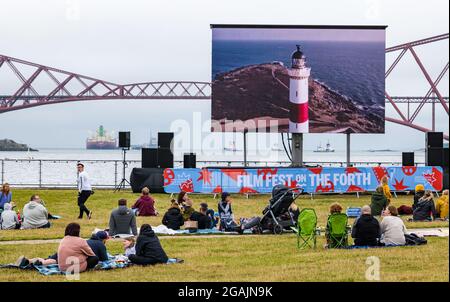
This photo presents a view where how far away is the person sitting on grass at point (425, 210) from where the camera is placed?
20953mm

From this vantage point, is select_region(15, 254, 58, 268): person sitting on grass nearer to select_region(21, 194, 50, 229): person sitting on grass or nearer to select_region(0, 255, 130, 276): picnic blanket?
select_region(0, 255, 130, 276): picnic blanket

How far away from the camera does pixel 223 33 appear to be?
33500mm

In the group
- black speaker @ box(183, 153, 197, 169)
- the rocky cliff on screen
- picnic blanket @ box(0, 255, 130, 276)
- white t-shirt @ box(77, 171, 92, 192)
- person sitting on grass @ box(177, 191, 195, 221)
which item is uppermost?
the rocky cliff on screen

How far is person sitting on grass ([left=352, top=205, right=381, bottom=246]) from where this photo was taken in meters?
15.3

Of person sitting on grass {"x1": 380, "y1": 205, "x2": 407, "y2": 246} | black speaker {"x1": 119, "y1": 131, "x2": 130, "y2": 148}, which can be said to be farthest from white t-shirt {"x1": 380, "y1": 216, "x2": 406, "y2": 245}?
black speaker {"x1": 119, "y1": 131, "x2": 130, "y2": 148}

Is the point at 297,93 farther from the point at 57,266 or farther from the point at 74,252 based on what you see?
the point at 74,252

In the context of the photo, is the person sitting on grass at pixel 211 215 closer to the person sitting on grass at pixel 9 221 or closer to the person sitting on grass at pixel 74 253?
the person sitting on grass at pixel 9 221

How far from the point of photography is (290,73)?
1339 inches

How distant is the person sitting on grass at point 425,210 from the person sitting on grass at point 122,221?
7947mm

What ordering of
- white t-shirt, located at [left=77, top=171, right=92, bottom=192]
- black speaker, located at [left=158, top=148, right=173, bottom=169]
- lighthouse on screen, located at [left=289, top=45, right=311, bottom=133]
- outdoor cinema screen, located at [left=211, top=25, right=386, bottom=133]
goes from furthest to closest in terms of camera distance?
lighthouse on screen, located at [left=289, top=45, right=311, bottom=133]
outdoor cinema screen, located at [left=211, top=25, right=386, bottom=133]
black speaker, located at [left=158, top=148, right=173, bottom=169]
white t-shirt, located at [left=77, top=171, right=92, bottom=192]

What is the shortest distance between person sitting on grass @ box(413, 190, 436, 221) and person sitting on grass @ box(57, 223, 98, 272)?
10720mm

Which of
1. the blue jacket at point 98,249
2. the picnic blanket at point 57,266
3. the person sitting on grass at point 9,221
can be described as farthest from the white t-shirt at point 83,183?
the blue jacket at point 98,249

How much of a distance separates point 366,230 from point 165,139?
62.0 ft
